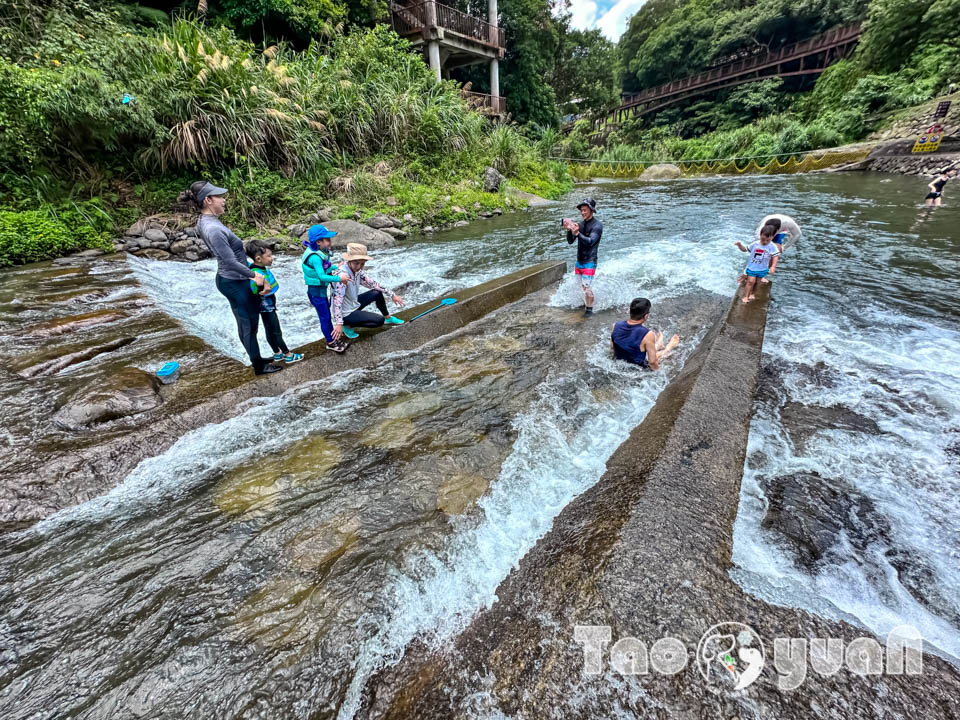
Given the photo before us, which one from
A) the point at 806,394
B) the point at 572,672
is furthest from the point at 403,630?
the point at 806,394

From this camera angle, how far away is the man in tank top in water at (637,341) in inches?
170

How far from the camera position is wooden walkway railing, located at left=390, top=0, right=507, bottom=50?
18.0 m

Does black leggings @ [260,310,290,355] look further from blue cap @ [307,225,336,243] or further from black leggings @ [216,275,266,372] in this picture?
blue cap @ [307,225,336,243]

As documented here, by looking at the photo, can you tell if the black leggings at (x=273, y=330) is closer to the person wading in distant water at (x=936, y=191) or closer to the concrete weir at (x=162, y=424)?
the concrete weir at (x=162, y=424)

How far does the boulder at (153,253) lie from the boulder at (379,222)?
4856mm

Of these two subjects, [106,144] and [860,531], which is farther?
[106,144]

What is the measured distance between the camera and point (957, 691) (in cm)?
158

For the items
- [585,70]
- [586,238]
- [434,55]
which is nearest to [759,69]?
[585,70]

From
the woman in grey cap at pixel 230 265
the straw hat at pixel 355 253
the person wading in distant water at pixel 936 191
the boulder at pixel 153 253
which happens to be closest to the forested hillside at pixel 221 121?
the boulder at pixel 153 253

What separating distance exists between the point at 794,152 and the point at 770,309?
2525cm

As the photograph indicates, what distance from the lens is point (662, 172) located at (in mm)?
26516

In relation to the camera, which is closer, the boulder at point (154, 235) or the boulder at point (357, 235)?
the boulder at point (154, 235)

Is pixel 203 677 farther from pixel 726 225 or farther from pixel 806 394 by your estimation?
pixel 726 225

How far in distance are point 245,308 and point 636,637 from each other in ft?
13.1
